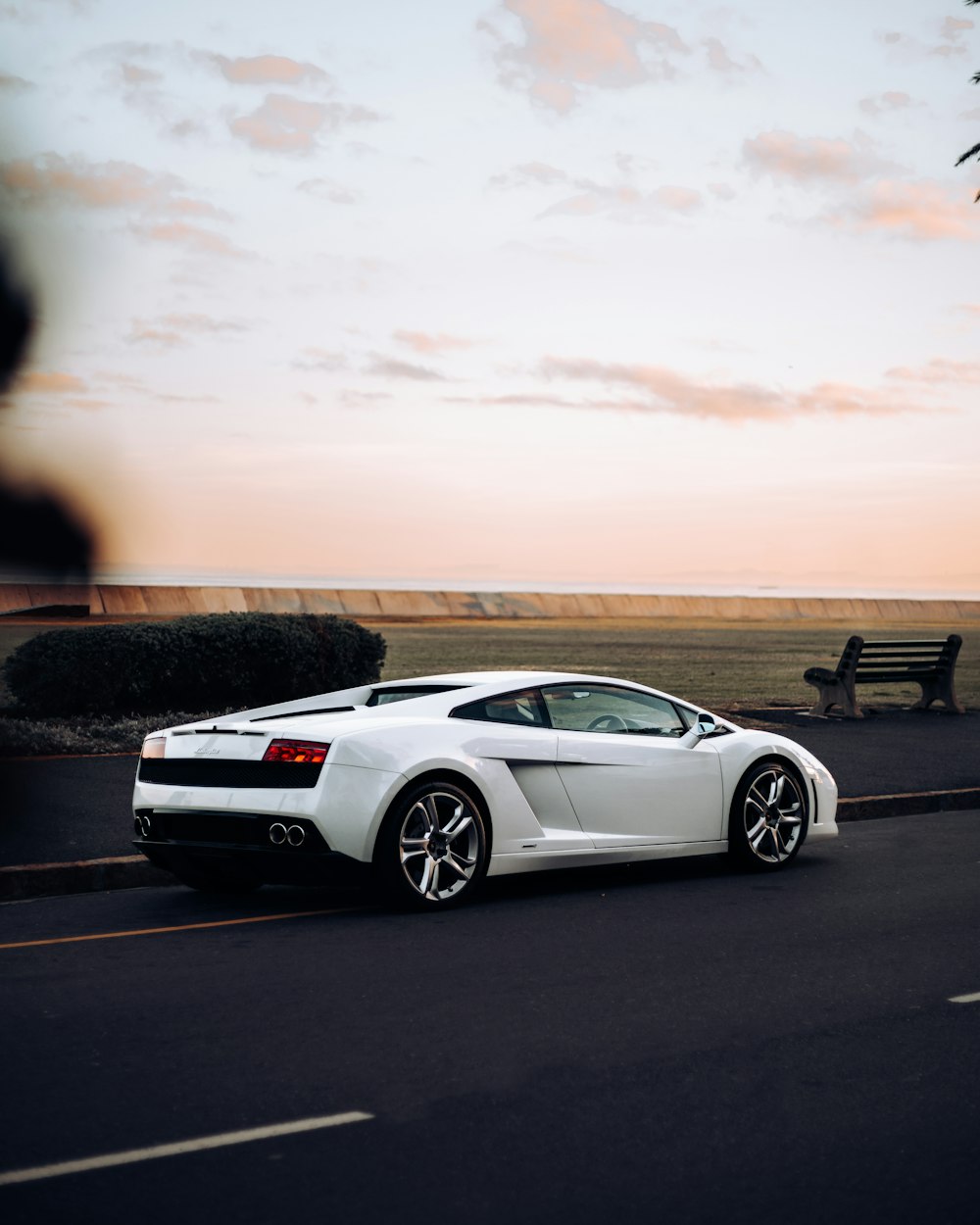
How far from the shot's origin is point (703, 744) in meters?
9.58

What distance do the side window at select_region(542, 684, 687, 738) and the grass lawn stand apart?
403 cm

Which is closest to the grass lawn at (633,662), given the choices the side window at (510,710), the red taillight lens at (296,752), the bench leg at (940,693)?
the bench leg at (940,693)

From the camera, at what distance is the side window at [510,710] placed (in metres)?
8.70

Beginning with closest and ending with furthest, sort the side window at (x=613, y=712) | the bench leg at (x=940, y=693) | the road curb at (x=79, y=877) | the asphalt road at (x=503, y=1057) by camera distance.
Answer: the asphalt road at (x=503, y=1057) → the road curb at (x=79, y=877) → the side window at (x=613, y=712) → the bench leg at (x=940, y=693)

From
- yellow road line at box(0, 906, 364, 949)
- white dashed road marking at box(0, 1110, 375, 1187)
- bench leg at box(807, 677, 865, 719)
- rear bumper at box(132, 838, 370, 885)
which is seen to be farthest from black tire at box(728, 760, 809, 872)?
bench leg at box(807, 677, 865, 719)

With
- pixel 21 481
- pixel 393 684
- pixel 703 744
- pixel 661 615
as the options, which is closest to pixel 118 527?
pixel 21 481

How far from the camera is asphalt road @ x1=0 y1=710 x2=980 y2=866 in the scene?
3404 millimetres

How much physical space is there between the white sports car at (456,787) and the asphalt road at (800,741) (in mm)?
983

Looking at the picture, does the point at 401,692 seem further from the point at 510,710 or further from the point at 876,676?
the point at 876,676

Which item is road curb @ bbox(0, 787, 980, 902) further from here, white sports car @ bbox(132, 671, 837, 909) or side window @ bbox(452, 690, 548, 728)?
side window @ bbox(452, 690, 548, 728)

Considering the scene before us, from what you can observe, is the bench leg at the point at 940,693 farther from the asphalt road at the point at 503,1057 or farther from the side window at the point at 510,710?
the side window at the point at 510,710

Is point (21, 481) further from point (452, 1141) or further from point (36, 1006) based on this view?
point (36, 1006)

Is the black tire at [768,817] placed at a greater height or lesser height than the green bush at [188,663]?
lesser

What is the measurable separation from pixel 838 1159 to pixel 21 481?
3360 millimetres
